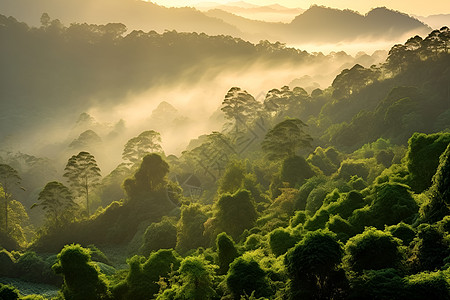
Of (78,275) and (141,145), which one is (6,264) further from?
(141,145)

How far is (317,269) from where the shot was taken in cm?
1806

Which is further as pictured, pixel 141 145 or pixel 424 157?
pixel 141 145

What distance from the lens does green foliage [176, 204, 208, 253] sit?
52.2 m

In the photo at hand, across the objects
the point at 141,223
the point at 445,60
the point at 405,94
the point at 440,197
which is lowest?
the point at 141,223

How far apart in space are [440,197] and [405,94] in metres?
69.5

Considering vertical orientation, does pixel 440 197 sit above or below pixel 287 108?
below

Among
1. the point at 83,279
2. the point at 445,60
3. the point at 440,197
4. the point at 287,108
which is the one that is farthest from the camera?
the point at 287,108

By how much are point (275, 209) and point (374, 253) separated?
31.5 meters

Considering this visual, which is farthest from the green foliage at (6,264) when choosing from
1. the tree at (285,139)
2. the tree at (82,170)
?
the tree at (285,139)

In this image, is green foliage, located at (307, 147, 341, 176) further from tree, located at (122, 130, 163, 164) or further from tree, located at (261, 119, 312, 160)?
tree, located at (122, 130, 163, 164)

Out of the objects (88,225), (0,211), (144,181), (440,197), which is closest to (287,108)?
(144,181)

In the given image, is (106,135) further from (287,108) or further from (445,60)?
(445,60)

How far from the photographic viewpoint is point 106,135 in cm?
17625

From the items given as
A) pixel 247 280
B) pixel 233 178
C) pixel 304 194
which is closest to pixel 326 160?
pixel 233 178
